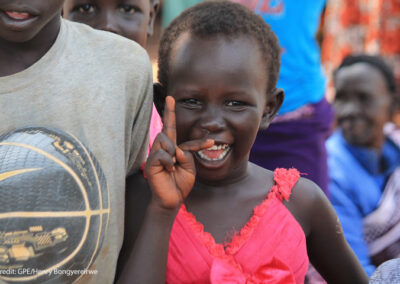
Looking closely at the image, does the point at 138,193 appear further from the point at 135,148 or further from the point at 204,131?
the point at 204,131

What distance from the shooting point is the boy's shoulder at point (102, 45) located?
1.52 meters

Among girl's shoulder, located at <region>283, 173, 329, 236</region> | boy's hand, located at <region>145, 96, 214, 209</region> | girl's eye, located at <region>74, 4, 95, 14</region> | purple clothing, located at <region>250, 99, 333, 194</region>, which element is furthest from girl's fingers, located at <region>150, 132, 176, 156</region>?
purple clothing, located at <region>250, 99, 333, 194</region>

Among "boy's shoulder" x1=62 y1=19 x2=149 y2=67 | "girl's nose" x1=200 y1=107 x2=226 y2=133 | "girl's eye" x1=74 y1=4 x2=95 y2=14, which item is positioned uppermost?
"boy's shoulder" x1=62 y1=19 x2=149 y2=67

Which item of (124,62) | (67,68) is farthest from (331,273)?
(67,68)

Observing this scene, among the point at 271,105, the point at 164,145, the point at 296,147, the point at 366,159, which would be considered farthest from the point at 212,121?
the point at 366,159

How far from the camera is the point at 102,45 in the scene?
1.55 metres

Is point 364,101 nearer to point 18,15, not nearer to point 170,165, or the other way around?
point 170,165

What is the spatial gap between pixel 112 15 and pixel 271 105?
2.62 feet

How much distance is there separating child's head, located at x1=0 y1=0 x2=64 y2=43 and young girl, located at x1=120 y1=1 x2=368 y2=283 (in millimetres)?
391

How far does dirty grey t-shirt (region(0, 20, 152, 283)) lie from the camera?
129 cm

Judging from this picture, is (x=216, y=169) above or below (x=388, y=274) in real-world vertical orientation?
above

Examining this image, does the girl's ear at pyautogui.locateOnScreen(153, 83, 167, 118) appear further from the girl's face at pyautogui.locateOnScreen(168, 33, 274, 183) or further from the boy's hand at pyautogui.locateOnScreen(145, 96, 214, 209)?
the boy's hand at pyautogui.locateOnScreen(145, 96, 214, 209)

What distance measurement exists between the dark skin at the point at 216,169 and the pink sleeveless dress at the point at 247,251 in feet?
0.15

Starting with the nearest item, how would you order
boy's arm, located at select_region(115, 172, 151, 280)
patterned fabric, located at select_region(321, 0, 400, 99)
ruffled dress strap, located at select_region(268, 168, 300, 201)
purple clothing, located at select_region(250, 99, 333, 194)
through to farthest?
boy's arm, located at select_region(115, 172, 151, 280)
ruffled dress strap, located at select_region(268, 168, 300, 201)
purple clothing, located at select_region(250, 99, 333, 194)
patterned fabric, located at select_region(321, 0, 400, 99)
